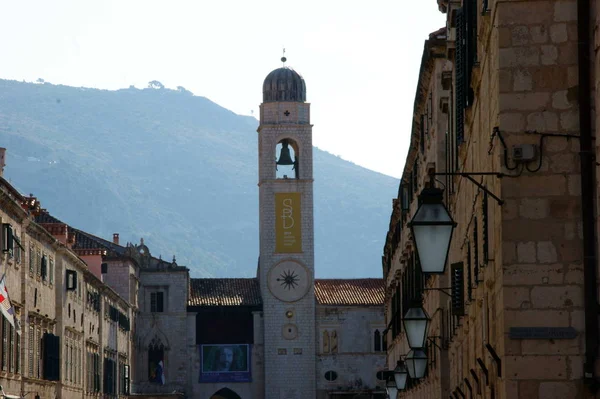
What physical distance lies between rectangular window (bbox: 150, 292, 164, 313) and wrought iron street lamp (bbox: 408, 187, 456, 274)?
9635 centimetres

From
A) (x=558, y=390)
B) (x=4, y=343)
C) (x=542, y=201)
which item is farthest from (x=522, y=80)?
(x=4, y=343)

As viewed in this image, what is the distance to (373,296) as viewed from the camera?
366 feet

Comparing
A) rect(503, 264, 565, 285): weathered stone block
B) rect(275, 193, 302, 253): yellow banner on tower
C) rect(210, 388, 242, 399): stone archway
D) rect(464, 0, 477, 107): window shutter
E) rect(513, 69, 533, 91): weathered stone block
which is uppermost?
rect(275, 193, 302, 253): yellow banner on tower

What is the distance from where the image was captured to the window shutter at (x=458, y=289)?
23.7 m

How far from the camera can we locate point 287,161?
108 metres

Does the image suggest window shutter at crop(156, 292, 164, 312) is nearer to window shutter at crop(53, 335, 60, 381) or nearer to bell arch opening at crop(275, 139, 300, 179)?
bell arch opening at crop(275, 139, 300, 179)

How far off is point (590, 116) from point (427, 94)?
2437 centimetres

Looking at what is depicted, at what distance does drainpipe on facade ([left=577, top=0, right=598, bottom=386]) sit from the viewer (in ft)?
42.8

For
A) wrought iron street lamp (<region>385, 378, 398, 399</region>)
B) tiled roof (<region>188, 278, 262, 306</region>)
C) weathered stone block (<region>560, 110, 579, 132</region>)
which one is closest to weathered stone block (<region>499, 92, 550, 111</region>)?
weathered stone block (<region>560, 110, 579, 132</region>)

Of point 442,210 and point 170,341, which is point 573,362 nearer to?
point 442,210

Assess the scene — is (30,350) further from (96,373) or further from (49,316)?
(96,373)

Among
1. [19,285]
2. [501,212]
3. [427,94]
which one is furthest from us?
[19,285]

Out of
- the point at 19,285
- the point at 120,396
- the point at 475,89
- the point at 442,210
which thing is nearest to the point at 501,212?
the point at 442,210

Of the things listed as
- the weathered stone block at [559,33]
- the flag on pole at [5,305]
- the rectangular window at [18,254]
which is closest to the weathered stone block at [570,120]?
the weathered stone block at [559,33]
